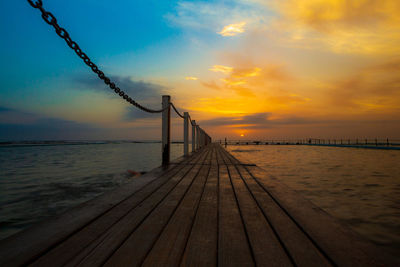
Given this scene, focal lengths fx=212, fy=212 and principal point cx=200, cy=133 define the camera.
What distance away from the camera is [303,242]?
1.49 metres

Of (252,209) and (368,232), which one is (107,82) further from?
(368,232)

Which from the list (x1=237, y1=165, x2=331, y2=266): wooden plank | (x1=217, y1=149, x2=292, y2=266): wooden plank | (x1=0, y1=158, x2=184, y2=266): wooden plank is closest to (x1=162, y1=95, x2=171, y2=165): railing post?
(x1=0, y1=158, x2=184, y2=266): wooden plank

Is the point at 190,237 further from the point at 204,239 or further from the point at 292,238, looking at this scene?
the point at 292,238

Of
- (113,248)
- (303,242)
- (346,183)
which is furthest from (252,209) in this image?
(346,183)

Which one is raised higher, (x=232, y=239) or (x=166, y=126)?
(x=166, y=126)

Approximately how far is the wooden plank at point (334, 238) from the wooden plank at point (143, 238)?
1.15m

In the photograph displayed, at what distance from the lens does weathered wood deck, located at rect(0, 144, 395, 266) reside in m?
1.25

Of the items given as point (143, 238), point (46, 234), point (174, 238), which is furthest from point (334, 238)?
point (46, 234)

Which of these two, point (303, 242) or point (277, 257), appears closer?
point (277, 257)

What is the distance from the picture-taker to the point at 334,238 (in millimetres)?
1555

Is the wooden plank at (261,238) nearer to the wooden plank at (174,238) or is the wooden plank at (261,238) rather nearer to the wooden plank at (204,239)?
the wooden plank at (204,239)

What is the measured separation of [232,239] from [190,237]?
31cm

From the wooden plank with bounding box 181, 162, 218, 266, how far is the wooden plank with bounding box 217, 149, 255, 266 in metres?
0.04

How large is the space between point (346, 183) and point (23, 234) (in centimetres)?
697
